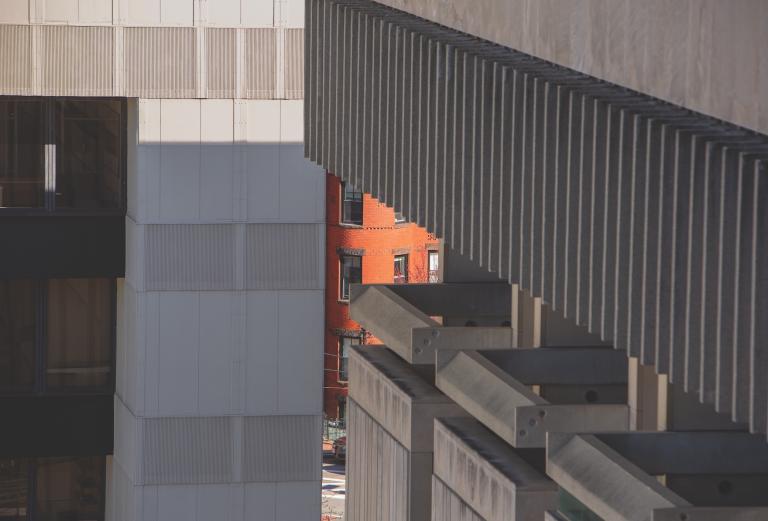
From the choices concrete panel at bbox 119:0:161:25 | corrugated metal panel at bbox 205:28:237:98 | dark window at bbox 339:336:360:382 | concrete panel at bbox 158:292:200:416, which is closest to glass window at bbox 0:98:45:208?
concrete panel at bbox 119:0:161:25

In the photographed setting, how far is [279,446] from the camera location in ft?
87.6

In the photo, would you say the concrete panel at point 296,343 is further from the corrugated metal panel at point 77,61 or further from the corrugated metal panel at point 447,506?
the corrugated metal panel at point 447,506

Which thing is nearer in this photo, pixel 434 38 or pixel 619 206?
pixel 619 206

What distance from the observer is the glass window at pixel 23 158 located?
27609 millimetres

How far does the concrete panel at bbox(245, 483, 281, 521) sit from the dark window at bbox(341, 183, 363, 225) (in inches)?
1343

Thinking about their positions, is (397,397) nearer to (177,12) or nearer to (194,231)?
(194,231)

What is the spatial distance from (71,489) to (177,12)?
27.8 ft

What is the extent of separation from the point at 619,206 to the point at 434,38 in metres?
5.52

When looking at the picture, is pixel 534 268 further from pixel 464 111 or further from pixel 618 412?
pixel 618 412

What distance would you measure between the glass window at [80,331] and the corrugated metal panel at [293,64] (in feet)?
16.4

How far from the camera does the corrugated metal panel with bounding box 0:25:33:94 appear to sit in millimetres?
25953

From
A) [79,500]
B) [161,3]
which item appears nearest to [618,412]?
[161,3]

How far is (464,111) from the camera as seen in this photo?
632 inches

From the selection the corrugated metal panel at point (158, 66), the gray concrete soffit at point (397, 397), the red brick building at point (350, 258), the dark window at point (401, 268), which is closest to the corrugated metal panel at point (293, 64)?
the corrugated metal panel at point (158, 66)
